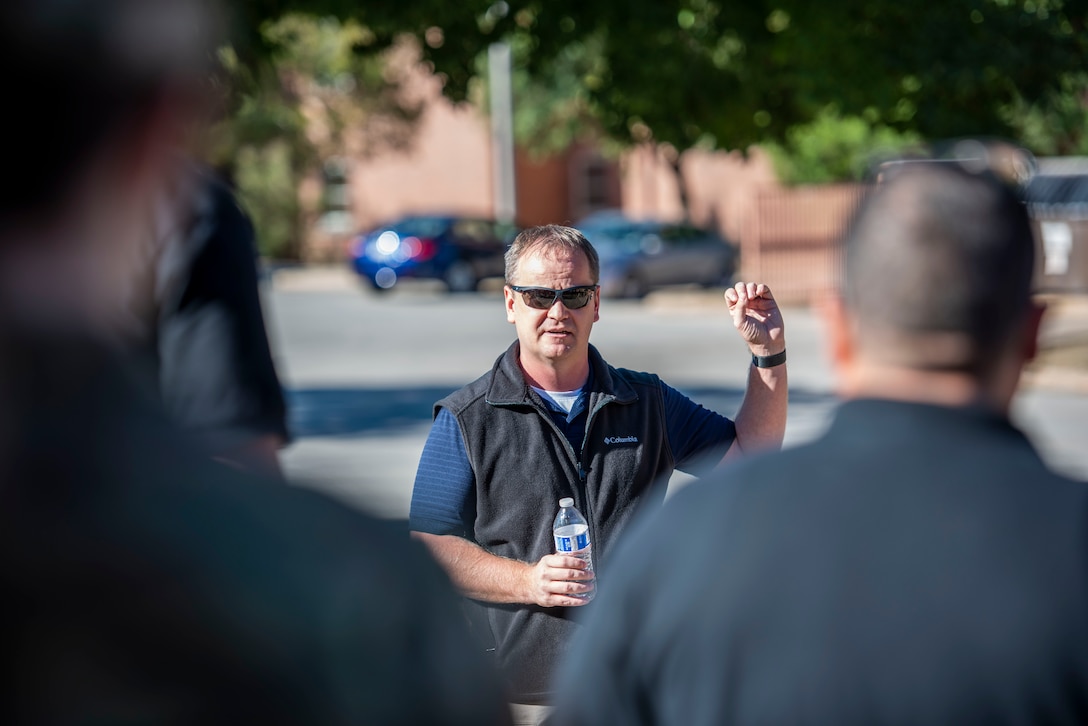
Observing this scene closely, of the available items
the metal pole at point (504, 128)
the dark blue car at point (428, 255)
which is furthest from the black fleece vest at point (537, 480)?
the metal pole at point (504, 128)

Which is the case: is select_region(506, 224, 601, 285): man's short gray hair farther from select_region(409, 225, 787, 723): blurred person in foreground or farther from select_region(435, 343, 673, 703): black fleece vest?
select_region(435, 343, 673, 703): black fleece vest

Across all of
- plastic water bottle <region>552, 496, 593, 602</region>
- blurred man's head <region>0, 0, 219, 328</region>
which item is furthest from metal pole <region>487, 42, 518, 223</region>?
blurred man's head <region>0, 0, 219, 328</region>

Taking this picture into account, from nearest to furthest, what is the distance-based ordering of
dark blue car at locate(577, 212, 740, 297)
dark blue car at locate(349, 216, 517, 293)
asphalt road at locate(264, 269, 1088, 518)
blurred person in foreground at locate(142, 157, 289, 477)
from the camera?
1. blurred person in foreground at locate(142, 157, 289, 477)
2. asphalt road at locate(264, 269, 1088, 518)
3. dark blue car at locate(577, 212, 740, 297)
4. dark blue car at locate(349, 216, 517, 293)

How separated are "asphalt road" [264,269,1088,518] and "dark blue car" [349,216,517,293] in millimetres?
487

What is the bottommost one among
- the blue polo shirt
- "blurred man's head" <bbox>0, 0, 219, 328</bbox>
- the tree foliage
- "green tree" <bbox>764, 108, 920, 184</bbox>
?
the blue polo shirt

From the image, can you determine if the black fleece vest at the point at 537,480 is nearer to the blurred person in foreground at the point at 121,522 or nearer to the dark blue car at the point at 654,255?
the blurred person in foreground at the point at 121,522

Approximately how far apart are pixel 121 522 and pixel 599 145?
139ft

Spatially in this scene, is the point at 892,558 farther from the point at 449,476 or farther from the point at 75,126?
the point at 449,476

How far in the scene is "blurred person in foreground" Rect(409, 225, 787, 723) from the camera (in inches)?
134

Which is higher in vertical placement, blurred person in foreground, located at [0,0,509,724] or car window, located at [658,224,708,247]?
car window, located at [658,224,708,247]

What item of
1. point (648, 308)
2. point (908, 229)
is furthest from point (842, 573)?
point (648, 308)

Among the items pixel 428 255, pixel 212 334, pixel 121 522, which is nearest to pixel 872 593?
pixel 121 522

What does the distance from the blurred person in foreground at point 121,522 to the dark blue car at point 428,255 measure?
28.0m

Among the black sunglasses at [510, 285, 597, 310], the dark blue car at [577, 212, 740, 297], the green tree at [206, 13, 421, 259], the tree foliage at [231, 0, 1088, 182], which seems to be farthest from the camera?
the green tree at [206, 13, 421, 259]
